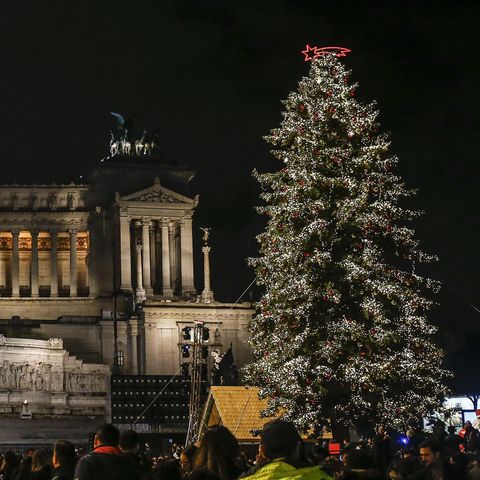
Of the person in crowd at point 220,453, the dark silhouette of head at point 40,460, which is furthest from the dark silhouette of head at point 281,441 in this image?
the dark silhouette of head at point 40,460

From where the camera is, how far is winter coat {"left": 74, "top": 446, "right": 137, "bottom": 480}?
13.4 m

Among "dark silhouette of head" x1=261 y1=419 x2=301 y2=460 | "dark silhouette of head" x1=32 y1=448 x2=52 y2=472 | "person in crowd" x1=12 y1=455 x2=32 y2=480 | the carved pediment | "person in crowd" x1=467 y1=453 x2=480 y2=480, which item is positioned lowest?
"person in crowd" x1=467 y1=453 x2=480 y2=480

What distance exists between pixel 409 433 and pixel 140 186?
7623cm

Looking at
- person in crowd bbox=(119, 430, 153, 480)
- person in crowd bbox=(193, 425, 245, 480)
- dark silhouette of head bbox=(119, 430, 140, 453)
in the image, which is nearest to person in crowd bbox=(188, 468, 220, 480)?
person in crowd bbox=(193, 425, 245, 480)

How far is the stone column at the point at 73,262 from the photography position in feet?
368

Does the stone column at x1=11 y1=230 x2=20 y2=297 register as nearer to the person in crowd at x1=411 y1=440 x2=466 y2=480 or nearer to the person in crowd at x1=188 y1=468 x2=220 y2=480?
the person in crowd at x1=411 y1=440 x2=466 y2=480

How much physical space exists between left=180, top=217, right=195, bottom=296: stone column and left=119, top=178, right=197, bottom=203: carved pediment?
1.83m

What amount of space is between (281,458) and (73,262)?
103 metres

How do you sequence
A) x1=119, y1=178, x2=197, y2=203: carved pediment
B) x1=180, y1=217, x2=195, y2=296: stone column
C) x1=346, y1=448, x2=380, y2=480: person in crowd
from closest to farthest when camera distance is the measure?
x1=346, y1=448, x2=380, y2=480: person in crowd
x1=119, y1=178, x2=197, y2=203: carved pediment
x1=180, y1=217, x2=195, y2=296: stone column

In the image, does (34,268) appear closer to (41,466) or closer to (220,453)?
(41,466)

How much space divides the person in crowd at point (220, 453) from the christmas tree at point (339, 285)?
26289mm

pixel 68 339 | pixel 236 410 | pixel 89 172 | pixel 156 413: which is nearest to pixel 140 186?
pixel 89 172

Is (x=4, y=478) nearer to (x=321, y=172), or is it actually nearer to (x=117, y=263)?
(x=321, y=172)

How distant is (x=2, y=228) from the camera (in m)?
114
